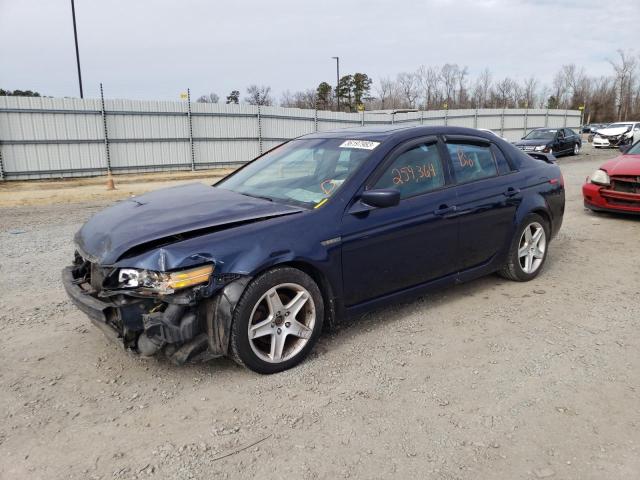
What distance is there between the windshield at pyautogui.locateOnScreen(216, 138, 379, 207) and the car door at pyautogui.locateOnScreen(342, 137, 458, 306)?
0.24 meters

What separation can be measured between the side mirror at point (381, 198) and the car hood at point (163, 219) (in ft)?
→ 1.73

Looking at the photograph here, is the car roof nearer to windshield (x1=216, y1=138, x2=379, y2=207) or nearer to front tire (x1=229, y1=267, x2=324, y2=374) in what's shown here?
windshield (x1=216, y1=138, x2=379, y2=207)

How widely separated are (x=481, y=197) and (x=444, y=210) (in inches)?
21.1

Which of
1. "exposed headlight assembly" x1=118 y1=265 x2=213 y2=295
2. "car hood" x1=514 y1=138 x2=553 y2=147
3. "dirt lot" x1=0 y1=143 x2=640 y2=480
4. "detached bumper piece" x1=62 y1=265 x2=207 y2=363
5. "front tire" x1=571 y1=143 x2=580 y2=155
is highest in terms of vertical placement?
"exposed headlight assembly" x1=118 y1=265 x2=213 y2=295

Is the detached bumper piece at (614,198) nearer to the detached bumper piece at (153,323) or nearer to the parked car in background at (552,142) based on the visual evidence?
the detached bumper piece at (153,323)

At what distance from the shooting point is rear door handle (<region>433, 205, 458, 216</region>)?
4.13m

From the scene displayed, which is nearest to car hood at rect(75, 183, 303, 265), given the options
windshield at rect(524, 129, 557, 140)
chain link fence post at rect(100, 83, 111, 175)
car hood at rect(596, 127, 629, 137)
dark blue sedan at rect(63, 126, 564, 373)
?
dark blue sedan at rect(63, 126, 564, 373)

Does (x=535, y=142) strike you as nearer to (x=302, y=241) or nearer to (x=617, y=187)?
(x=617, y=187)

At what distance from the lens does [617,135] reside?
91.6 ft

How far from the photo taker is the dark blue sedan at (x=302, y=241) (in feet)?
9.90

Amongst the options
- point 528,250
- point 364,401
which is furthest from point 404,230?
point 528,250

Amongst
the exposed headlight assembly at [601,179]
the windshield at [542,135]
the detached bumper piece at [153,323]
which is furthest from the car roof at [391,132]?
the windshield at [542,135]

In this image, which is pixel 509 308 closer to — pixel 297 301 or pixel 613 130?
pixel 297 301

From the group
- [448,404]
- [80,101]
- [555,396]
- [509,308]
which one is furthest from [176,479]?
[80,101]
